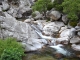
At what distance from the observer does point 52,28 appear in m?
35.2

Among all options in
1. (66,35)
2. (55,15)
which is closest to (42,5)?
(55,15)

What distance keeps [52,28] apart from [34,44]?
7813 millimetres

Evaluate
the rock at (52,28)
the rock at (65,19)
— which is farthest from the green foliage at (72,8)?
the rock at (52,28)

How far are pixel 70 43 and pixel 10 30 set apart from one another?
10444mm

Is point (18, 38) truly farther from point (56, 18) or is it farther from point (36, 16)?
point (36, 16)

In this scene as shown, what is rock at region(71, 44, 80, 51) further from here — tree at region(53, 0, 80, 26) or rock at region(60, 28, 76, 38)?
tree at region(53, 0, 80, 26)

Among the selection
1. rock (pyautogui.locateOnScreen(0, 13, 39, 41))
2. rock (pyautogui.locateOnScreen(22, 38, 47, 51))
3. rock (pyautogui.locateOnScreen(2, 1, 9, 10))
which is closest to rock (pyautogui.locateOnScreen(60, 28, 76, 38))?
rock (pyautogui.locateOnScreen(22, 38, 47, 51))

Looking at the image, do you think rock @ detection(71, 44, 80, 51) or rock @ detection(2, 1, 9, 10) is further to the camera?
rock @ detection(2, 1, 9, 10)

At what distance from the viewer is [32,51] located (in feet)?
88.8

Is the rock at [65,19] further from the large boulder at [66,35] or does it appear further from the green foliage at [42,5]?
the green foliage at [42,5]

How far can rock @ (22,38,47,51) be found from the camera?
27.2m

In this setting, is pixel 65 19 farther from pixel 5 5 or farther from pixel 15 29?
pixel 5 5

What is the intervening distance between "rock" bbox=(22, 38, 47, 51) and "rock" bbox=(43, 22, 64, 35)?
12.7 ft

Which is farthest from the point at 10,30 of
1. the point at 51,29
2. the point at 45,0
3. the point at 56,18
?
the point at 45,0
